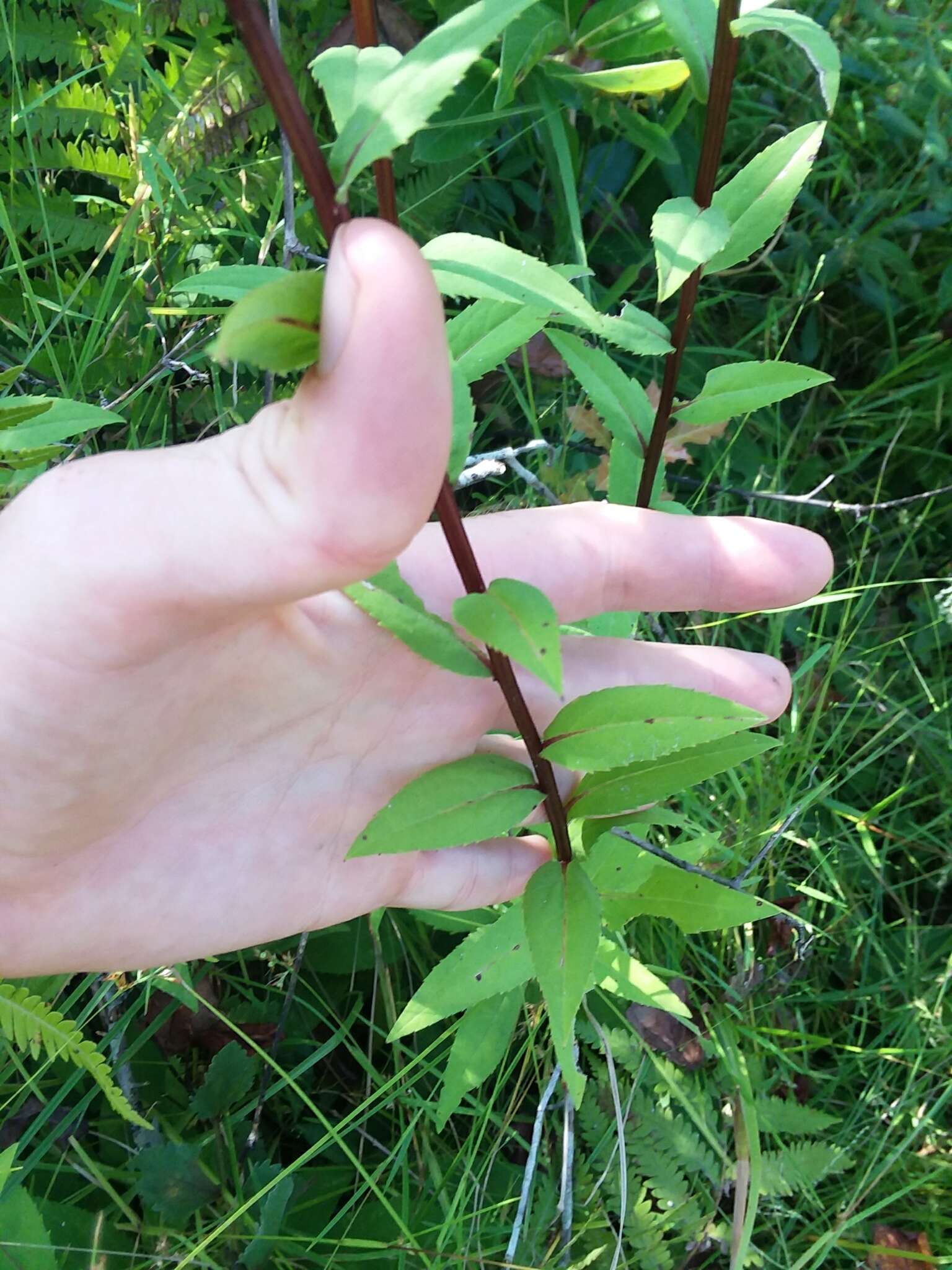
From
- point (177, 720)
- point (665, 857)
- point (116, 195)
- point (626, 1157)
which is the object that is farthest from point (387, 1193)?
point (116, 195)

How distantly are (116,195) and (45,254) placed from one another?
281mm

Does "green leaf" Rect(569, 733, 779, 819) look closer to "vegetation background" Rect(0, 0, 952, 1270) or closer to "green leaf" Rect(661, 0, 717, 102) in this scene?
"vegetation background" Rect(0, 0, 952, 1270)

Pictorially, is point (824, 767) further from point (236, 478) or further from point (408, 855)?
point (236, 478)

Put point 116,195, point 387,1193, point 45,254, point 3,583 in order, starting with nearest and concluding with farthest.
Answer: point 3,583 < point 387,1193 < point 45,254 < point 116,195

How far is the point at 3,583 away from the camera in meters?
0.92

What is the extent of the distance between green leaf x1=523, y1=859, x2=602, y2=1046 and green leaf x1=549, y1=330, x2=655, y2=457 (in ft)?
1.86

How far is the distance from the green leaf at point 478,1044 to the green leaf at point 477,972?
3.9 inches

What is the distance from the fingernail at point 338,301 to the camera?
0.63 m

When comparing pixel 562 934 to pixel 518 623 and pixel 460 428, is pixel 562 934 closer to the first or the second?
pixel 518 623

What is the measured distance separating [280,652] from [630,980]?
2.40 ft

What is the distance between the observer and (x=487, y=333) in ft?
3.45

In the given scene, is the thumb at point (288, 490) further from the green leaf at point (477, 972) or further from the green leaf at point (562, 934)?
the green leaf at point (477, 972)

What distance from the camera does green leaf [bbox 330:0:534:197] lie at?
63 cm

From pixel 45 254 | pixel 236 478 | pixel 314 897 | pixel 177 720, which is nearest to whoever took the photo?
pixel 236 478
